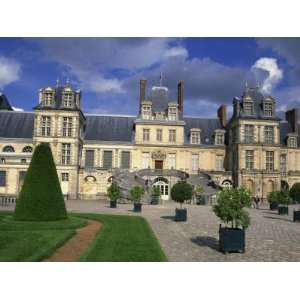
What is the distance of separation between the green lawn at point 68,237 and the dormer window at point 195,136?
87.6ft

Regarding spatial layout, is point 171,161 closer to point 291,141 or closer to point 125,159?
point 125,159

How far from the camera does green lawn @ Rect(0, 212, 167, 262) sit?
975cm

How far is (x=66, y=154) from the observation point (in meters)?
38.1

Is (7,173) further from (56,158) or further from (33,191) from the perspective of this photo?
(33,191)

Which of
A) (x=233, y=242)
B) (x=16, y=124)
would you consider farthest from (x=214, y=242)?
(x=16, y=124)

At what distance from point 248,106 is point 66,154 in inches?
786

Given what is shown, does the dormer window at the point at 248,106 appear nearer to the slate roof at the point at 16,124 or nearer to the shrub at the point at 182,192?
the shrub at the point at 182,192

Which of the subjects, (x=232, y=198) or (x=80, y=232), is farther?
(x=80, y=232)

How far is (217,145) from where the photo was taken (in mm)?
42844

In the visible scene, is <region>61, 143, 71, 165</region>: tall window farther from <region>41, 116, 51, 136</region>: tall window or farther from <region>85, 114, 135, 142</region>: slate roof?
<region>85, 114, 135, 142</region>: slate roof

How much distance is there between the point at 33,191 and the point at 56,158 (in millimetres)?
22150

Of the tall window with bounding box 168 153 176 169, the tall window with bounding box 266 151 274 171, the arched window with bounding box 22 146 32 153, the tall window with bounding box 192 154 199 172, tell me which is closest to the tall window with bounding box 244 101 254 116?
the tall window with bounding box 266 151 274 171

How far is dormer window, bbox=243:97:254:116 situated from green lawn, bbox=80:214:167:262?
27.6 m
